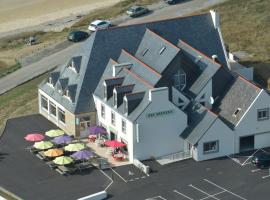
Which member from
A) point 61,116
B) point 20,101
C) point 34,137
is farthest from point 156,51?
point 20,101

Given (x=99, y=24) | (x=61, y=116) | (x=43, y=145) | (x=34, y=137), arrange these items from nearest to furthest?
1. (x=43, y=145)
2. (x=34, y=137)
3. (x=61, y=116)
4. (x=99, y=24)

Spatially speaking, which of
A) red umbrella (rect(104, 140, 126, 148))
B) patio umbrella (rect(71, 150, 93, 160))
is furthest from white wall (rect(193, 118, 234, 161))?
patio umbrella (rect(71, 150, 93, 160))

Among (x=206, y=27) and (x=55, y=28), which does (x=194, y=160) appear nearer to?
(x=206, y=27)

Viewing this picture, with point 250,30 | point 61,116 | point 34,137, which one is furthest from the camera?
point 250,30

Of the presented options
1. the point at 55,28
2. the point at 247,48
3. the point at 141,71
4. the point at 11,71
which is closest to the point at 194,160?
the point at 141,71

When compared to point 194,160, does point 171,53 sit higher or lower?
higher

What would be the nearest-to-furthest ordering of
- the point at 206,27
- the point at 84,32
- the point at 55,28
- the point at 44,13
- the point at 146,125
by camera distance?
the point at 146,125
the point at 206,27
the point at 84,32
the point at 55,28
the point at 44,13

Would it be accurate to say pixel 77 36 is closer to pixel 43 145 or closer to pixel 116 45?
pixel 116 45

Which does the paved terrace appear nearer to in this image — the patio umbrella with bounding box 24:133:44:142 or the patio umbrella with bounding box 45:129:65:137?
the patio umbrella with bounding box 24:133:44:142

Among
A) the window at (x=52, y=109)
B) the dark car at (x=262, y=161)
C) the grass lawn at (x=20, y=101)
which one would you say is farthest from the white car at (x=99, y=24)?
the dark car at (x=262, y=161)
